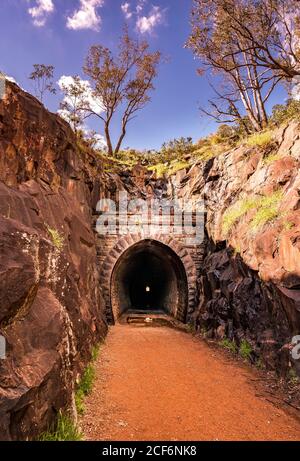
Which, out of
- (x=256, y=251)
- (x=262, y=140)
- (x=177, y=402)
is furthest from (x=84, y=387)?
(x=262, y=140)

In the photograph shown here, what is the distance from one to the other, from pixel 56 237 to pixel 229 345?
6.82 m

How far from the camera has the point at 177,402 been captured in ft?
19.6

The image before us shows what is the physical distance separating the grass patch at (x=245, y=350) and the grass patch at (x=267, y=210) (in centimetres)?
369

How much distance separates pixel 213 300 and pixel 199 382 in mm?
5180

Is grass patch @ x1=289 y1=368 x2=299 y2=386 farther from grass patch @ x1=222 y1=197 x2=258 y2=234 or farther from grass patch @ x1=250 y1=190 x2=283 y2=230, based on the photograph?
grass patch @ x1=222 y1=197 x2=258 y2=234

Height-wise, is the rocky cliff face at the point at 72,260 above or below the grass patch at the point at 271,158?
below

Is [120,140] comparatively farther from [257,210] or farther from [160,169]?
[257,210]

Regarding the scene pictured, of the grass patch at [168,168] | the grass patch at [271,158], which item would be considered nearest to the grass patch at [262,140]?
the grass patch at [271,158]

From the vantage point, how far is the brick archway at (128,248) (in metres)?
14.4

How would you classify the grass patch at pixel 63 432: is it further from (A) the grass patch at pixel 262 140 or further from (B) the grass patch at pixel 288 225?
(A) the grass patch at pixel 262 140
